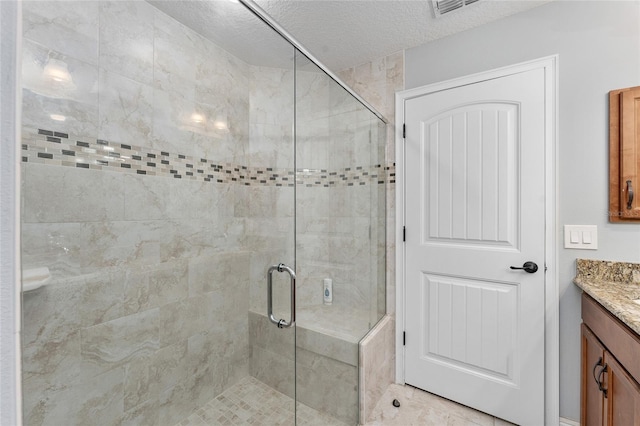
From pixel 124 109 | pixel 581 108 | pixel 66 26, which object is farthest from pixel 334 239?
pixel 581 108

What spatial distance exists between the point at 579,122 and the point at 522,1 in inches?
30.2

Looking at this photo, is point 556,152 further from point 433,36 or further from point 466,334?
point 466,334

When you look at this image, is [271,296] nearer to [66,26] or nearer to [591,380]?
[66,26]

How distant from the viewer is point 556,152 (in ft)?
5.41

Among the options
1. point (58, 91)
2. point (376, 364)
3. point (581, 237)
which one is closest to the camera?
point (58, 91)

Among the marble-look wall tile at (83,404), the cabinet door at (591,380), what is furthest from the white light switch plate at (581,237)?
the marble-look wall tile at (83,404)

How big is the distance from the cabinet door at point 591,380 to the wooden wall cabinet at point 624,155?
2.09 ft

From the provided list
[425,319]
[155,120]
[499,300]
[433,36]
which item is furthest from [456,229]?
[155,120]

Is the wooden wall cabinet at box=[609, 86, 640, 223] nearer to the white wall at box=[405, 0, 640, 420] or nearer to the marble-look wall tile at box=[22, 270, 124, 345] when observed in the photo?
the white wall at box=[405, 0, 640, 420]

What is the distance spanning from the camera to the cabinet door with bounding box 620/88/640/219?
4.79 feet

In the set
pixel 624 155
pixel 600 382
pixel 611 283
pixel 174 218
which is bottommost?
pixel 600 382

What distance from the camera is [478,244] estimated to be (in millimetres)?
1867

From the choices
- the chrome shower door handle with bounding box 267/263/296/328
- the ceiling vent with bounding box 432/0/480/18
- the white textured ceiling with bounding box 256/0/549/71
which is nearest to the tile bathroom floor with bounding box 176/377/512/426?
the chrome shower door handle with bounding box 267/263/296/328

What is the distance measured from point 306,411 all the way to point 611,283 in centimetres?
169
